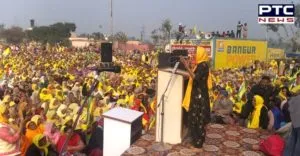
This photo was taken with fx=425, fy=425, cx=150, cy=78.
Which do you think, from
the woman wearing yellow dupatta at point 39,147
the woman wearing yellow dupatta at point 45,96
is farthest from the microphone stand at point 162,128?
the woman wearing yellow dupatta at point 45,96

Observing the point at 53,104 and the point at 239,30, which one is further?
the point at 239,30

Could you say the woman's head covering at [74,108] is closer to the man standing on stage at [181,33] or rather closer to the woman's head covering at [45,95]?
the woman's head covering at [45,95]

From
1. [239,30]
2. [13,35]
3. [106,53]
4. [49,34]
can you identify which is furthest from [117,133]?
[13,35]

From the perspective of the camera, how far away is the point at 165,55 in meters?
5.87

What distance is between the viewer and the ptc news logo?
19.2 meters

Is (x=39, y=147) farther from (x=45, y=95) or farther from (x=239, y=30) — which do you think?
(x=239, y=30)

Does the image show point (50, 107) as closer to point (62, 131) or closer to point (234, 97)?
point (62, 131)

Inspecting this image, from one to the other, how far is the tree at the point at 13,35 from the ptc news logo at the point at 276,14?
60.5 metres

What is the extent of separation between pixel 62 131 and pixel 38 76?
945 cm

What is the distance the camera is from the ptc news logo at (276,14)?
755 inches

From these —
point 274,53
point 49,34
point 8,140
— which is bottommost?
point 8,140

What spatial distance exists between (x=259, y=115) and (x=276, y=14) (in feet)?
44.3

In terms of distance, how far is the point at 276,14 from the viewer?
20000 millimetres

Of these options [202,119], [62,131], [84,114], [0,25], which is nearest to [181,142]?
[202,119]
